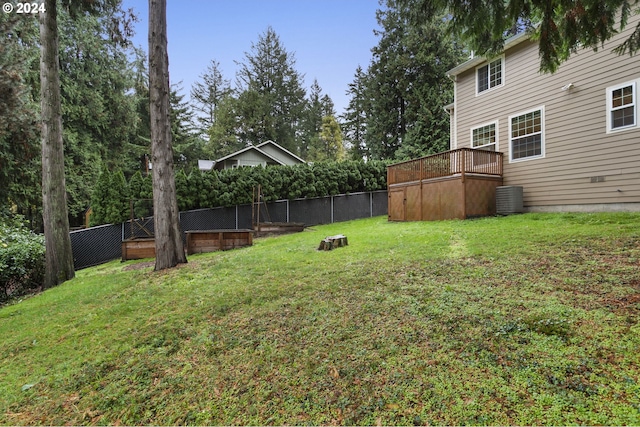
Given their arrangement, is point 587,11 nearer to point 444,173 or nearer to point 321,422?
point 321,422

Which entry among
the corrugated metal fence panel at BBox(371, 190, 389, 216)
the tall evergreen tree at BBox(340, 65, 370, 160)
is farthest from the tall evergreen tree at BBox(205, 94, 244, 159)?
the corrugated metal fence panel at BBox(371, 190, 389, 216)

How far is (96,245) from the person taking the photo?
9.38 meters

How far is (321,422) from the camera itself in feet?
6.01

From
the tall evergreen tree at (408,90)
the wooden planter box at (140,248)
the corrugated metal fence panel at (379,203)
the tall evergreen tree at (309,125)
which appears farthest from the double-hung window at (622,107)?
the tall evergreen tree at (309,125)

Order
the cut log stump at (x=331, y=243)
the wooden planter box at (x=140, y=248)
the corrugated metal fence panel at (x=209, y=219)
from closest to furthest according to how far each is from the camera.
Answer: the cut log stump at (x=331, y=243) → the wooden planter box at (x=140, y=248) → the corrugated metal fence panel at (x=209, y=219)

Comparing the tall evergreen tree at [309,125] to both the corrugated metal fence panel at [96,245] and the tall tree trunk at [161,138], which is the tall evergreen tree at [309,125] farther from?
the tall tree trunk at [161,138]

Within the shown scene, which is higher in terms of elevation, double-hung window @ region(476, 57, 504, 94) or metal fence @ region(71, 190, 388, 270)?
double-hung window @ region(476, 57, 504, 94)

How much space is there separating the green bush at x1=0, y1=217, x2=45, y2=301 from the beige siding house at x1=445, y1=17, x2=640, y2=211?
42.7 ft

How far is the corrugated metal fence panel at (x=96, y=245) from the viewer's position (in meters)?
9.03

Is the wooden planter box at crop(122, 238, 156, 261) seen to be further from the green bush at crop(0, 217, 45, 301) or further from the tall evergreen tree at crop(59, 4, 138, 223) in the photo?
the tall evergreen tree at crop(59, 4, 138, 223)

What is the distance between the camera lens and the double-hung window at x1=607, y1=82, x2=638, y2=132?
6863 millimetres

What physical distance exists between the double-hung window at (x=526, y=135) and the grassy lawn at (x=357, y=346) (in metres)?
4.74

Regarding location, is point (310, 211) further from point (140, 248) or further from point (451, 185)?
point (140, 248)

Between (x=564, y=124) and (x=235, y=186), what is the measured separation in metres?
10.5
